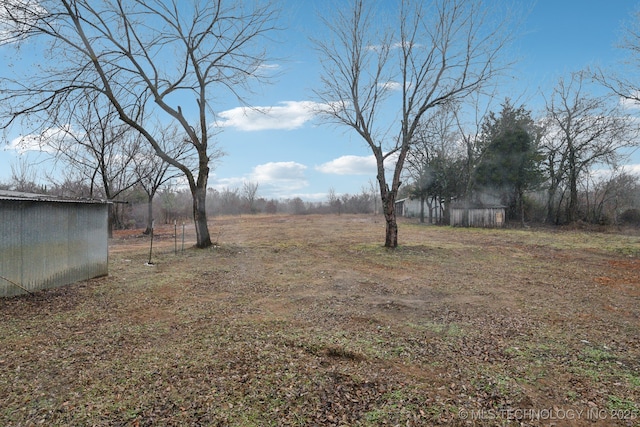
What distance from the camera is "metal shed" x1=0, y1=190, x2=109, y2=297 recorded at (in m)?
5.13

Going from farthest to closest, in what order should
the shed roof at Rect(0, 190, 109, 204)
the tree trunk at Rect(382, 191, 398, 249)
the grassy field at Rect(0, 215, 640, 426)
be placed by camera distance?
the tree trunk at Rect(382, 191, 398, 249) < the shed roof at Rect(0, 190, 109, 204) < the grassy field at Rect(0, 215, 640, 426)

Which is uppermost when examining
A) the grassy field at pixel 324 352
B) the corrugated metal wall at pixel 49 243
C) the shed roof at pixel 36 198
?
the shed roof at pixel 36 198

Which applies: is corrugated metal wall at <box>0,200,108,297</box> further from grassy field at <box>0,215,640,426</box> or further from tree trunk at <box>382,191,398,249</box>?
tree trunk at <box>382,191,398,249</box>

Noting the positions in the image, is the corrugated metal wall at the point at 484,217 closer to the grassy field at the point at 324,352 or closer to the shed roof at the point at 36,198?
the grassy field at the point at 324,352

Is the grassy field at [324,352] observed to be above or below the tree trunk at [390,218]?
below

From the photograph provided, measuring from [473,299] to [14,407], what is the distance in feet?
18.0

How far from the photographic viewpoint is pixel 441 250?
35.6 ft

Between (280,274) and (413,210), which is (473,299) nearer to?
(280,274)

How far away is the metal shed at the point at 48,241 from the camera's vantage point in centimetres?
513

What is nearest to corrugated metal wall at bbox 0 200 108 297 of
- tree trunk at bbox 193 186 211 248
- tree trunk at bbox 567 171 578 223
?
tree trunk at bbox 193 186 211 248

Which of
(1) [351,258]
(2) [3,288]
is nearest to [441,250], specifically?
(1) [351,258]

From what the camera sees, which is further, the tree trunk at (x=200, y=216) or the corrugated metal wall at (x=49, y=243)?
the tree trunk at (x=200, y=216)

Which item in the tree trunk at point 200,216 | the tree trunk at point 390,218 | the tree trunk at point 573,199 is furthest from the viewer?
the tree trunk at point 573,199

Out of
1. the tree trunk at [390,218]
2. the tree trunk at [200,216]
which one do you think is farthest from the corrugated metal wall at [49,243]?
the tree trunk at [390,218]
